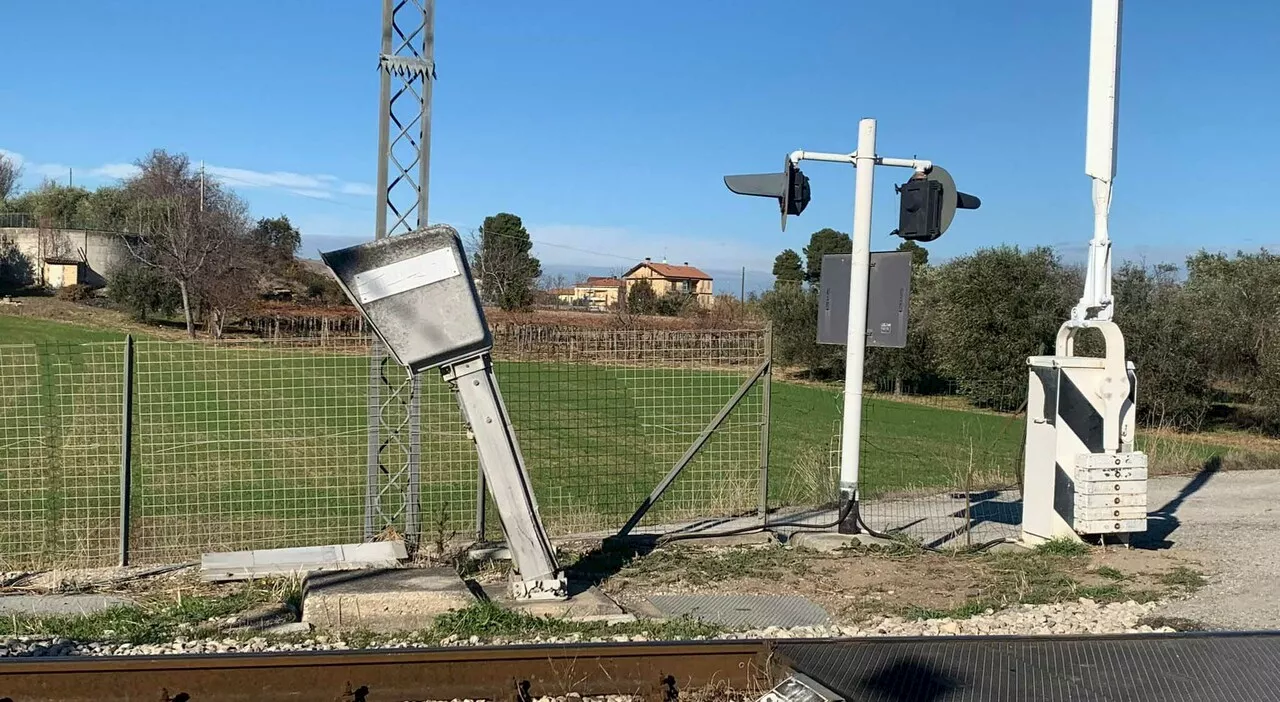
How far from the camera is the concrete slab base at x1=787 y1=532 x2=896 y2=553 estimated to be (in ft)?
29.8

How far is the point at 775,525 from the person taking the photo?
410 inches

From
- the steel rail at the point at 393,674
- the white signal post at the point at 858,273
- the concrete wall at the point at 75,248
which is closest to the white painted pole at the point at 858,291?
the white signal post at the point at 858,273

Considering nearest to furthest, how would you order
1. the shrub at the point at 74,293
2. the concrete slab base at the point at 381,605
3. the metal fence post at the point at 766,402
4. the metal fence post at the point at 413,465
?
the concrete slab base at the point at 381,605
the metal fence post at the point at 413,465
the metal fence post at the point at 766,402
the shrub at the point at 74,293

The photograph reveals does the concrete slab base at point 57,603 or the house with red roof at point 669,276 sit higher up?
the house with red roof at point 669,276

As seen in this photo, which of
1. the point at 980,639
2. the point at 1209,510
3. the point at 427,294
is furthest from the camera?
the point at 1209,510

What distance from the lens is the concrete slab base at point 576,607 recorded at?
6.66 meters

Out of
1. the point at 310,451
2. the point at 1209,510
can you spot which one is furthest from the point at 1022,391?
the point at 310,451

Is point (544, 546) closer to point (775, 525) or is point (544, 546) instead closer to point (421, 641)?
point (421, 641)

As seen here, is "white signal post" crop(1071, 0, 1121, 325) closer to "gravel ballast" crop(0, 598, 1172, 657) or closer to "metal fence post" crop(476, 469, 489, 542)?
"gravel ballast" crop(0, 598, 1172, 657)

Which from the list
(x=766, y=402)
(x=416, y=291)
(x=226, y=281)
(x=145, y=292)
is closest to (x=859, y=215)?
(x=766, y=402)

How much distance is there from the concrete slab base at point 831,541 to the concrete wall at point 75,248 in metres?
57.6

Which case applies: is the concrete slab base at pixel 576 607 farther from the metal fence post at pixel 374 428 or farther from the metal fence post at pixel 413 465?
the metal fence post at pixel 374 428

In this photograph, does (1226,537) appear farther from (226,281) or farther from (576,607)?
(226,281)

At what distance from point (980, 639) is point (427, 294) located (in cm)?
394
